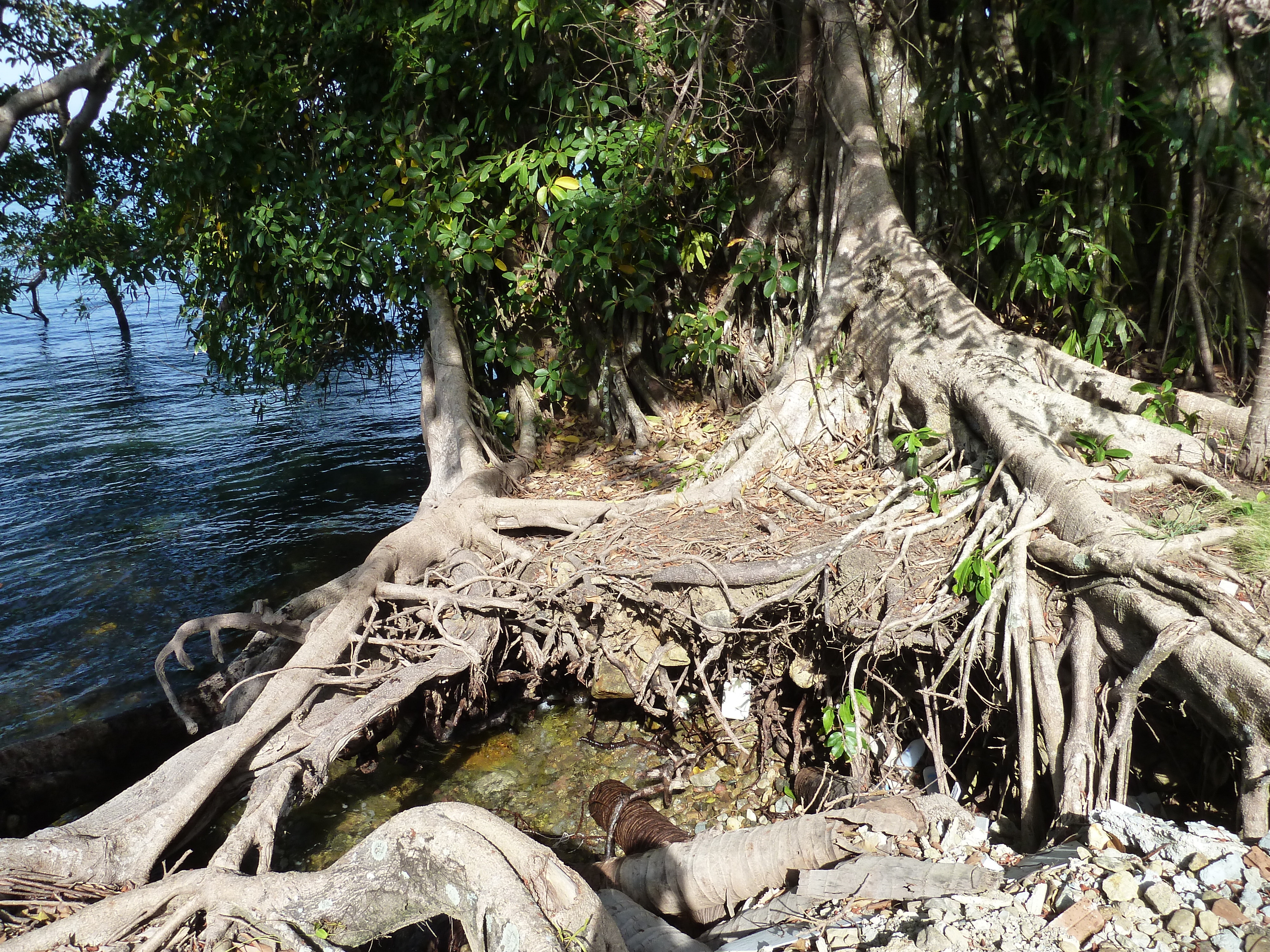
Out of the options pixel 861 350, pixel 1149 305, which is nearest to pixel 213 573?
pixel 861 350

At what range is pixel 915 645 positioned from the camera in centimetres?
414

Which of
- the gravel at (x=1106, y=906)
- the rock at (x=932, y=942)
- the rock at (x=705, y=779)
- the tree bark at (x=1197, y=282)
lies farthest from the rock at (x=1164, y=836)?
the tree bark at (x=1197, y=282)

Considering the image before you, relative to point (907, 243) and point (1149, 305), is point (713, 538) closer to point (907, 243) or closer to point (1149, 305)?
point (907, 243)

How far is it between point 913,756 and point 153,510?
8756 millimetres

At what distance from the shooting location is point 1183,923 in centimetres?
239

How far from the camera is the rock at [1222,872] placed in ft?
8.18

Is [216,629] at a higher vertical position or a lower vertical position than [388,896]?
higher

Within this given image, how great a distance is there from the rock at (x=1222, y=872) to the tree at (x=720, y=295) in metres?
0.38

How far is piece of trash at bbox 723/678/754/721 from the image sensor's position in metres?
5.21

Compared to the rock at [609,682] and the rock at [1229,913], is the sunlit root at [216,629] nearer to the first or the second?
the rock at [609,682]

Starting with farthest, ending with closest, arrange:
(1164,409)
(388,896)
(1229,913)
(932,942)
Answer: (1164,409) < (388,896) < (932,942) < (1229,913)

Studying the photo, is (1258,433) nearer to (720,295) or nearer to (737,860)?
(737,860)

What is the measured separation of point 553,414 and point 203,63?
159 inches

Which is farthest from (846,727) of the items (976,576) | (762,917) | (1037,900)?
(1037,900)
